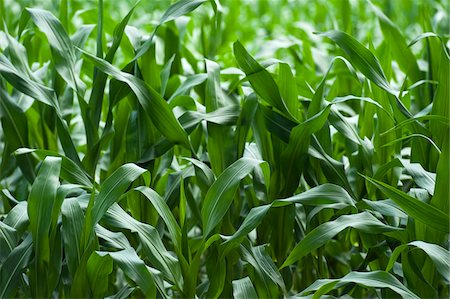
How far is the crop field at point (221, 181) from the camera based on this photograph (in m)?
1.24

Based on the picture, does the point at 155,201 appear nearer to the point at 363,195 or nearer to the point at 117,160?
the point at 117,160

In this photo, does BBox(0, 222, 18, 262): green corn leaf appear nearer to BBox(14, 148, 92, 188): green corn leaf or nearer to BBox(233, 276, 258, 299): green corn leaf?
BBox(14, 148, 92, 188): green corn leaf

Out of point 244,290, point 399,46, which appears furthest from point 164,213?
point 399,46

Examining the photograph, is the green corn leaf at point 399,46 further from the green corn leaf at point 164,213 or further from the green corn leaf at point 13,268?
the green corn leaf at point 13,268

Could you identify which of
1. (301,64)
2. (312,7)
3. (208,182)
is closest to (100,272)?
(208,182)

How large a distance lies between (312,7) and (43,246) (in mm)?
2451

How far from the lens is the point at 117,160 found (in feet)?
5.07

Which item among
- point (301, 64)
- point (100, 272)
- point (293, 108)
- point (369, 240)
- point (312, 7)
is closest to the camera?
point (100, 272)

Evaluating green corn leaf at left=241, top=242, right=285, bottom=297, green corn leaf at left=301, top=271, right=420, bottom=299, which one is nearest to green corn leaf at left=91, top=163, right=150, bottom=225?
green corn leaf at left=241, top=242, right=285, bottom=297

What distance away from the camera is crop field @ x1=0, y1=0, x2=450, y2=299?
1238 mm

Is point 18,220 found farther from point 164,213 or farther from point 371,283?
point 371,283

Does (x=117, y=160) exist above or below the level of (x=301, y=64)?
below

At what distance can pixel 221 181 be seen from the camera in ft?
4.13

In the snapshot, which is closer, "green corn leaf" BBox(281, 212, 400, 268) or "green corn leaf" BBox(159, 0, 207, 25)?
"green corn leaf" BBox(281, 212, 400, 268)
